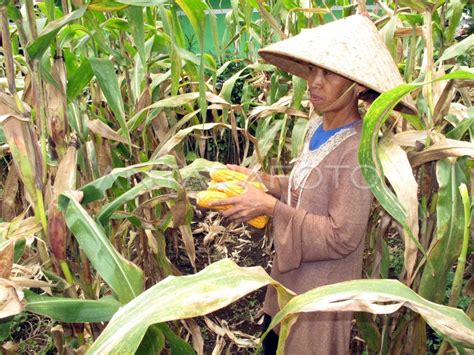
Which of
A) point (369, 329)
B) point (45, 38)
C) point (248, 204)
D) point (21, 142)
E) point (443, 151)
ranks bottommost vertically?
point (369, 329)

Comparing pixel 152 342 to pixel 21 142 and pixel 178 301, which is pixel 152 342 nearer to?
pixel 178 301

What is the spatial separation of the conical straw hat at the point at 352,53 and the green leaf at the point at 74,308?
0.57m

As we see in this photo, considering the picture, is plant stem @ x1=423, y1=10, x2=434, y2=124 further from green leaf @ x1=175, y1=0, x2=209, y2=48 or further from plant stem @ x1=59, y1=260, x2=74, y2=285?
plant stem @ x1=59, y1=260, x2=74, y2=285

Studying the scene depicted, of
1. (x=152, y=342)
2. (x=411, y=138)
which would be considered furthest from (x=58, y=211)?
(x=411, y=138)

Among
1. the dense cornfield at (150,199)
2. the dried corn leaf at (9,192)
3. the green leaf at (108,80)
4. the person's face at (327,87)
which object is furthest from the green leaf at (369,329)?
the dried corn leaf at (9,192)

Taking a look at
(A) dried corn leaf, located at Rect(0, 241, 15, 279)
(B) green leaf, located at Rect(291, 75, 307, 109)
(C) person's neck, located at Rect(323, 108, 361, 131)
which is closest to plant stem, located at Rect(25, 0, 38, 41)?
(A) dried corn leaf, located at Rect(0, 241, 15, 279)

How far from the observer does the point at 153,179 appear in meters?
0.97

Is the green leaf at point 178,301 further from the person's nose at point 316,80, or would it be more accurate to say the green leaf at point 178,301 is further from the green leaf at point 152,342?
the person's nose at point 316,80

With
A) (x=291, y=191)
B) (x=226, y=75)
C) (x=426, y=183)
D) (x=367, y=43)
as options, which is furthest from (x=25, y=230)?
(x=226, y=75)

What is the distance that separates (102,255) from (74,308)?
10 cm

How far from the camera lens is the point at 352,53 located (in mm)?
851

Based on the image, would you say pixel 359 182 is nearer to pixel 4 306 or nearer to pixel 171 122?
pixel 4 306

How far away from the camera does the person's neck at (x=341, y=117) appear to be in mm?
1010

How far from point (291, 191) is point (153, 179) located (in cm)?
35
